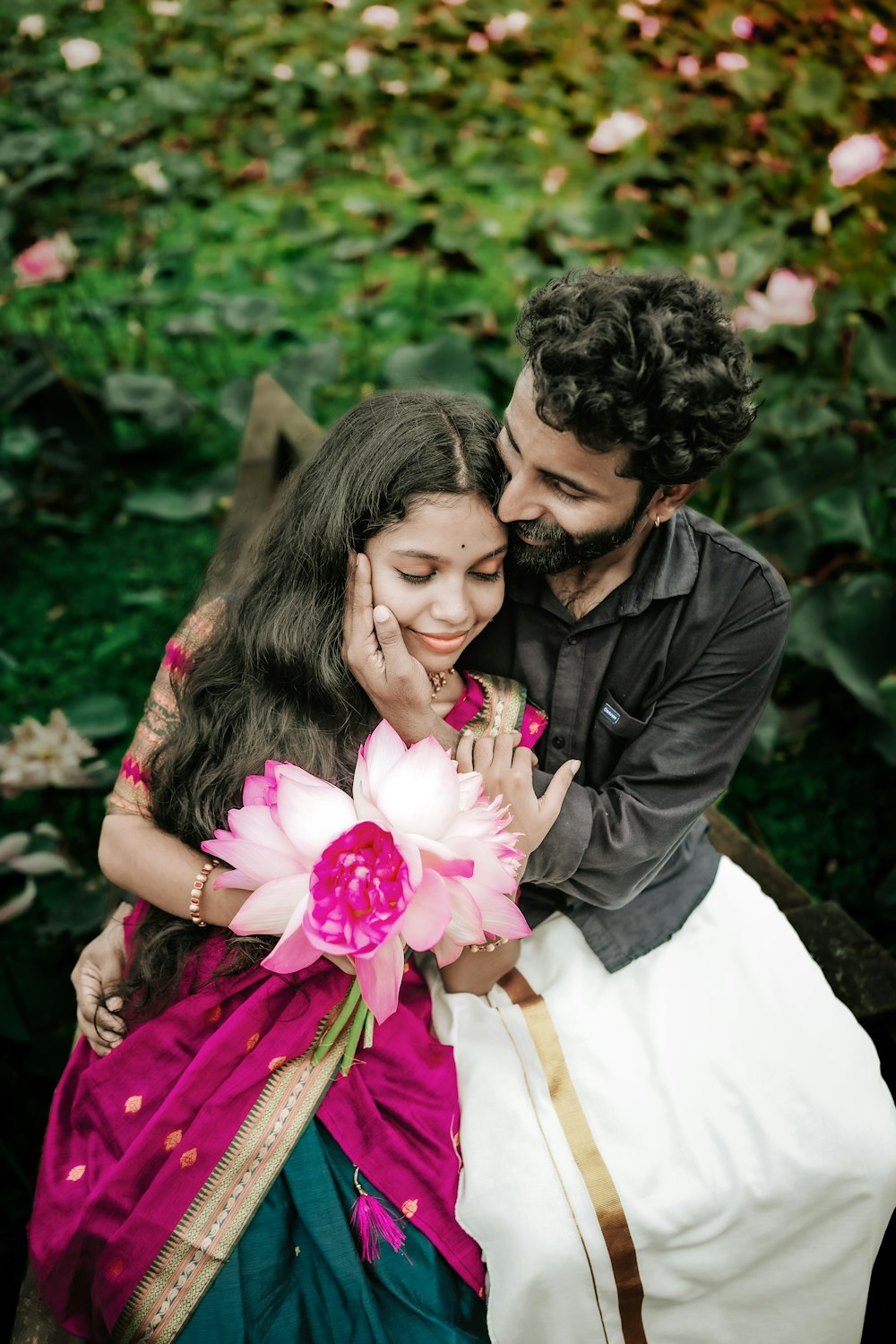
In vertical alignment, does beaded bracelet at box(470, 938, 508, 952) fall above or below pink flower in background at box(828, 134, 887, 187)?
below

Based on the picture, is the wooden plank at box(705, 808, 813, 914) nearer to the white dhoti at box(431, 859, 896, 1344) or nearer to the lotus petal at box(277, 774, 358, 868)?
the white dhoti at box(431, 859, 896, 1344)

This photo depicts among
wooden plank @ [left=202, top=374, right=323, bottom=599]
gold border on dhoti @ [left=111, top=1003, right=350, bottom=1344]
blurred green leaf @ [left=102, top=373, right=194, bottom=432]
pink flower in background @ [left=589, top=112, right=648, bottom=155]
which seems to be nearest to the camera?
gold border on dhoti @ [left=111, top=1003, right=350, bottom=1344]

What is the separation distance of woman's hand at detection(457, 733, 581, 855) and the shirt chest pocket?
0.27 metres

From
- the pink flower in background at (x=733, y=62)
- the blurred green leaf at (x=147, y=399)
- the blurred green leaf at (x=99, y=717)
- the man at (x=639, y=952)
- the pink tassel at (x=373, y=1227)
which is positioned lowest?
the blurred green leaf at (x=99, y=717)

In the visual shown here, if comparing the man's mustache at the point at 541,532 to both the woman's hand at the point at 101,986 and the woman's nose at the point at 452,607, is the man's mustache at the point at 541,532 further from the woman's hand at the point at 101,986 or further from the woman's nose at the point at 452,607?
the woman's hand at the point at 101,986

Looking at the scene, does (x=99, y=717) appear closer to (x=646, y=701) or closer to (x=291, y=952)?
(x=646, y=701)

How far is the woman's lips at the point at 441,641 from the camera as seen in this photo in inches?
58.9

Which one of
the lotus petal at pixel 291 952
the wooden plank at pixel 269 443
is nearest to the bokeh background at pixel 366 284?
the wooden plank at pixel 269 443

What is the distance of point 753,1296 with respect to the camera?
1461mm

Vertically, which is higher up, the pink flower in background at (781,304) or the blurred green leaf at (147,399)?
the pink flower in background at (781,304)

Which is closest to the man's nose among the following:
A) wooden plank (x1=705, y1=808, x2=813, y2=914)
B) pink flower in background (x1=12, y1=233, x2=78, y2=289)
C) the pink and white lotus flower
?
the pink and white lotus flower

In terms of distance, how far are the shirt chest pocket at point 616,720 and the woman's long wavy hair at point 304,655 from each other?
1.38 feet

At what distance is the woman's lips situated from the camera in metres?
1.50

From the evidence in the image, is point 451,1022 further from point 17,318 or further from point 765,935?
point 17,318
